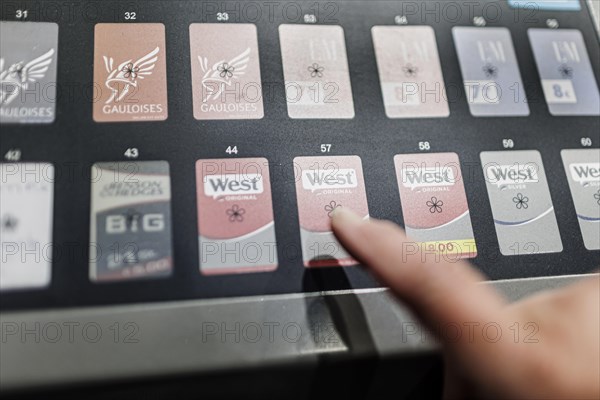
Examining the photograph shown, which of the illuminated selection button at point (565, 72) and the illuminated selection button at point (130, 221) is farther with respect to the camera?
the illuminated selection button at point (565, 72)

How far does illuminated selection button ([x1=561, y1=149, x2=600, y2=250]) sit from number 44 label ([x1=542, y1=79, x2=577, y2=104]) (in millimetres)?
63

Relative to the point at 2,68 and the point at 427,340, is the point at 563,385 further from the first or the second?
the point at 2,68

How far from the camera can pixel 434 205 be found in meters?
0.57

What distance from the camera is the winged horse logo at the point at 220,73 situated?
1.86 feet

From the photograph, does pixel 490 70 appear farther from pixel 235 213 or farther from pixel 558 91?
pixel 235 213

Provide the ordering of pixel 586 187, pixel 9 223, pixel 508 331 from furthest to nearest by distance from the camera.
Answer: pixel 586 187
pixel 9 223
pixel 508 331

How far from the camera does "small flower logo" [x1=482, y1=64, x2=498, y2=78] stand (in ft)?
2.10

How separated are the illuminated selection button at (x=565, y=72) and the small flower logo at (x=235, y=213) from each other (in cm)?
37

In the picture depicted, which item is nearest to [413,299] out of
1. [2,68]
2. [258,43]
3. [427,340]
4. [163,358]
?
[427,340]

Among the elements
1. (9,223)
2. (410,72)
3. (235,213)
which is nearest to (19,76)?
(9,223)

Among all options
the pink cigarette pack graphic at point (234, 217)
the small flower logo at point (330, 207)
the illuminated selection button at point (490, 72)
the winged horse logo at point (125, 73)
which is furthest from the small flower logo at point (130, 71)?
the illuminated selection button at point (490, 72)

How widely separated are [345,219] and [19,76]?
0.34m

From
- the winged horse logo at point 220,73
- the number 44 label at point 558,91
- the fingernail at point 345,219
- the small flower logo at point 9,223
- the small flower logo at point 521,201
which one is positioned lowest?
the fingernail at point 345,219

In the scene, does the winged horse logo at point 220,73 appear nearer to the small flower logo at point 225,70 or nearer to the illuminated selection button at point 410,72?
the small flower logo at point 225,70
